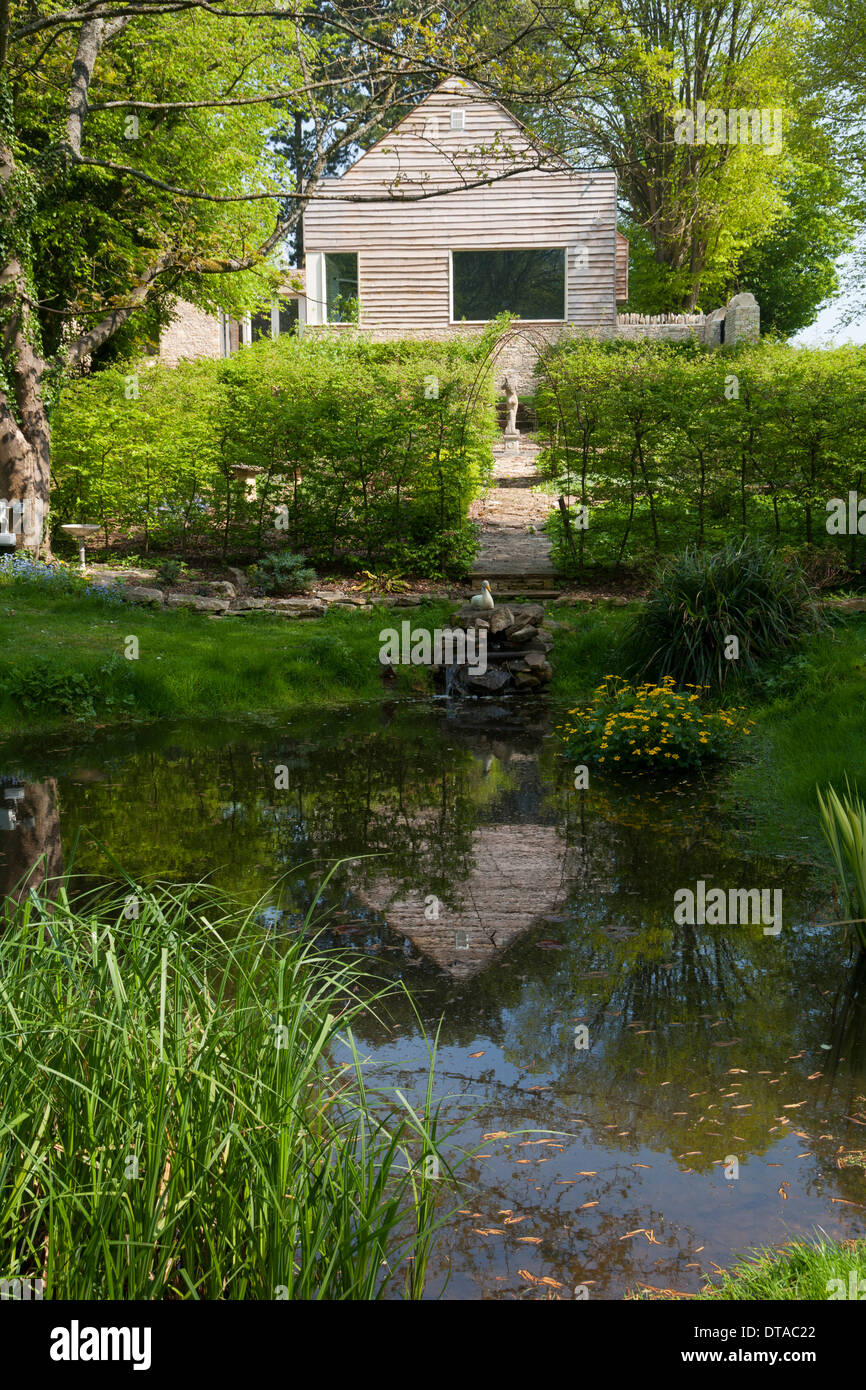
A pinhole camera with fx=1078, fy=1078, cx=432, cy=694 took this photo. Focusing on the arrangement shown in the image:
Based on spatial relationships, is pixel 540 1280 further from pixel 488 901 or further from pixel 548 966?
pixel 488 901

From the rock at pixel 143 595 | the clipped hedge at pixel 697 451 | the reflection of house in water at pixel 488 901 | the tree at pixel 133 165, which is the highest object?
the tree at pixel 133 165

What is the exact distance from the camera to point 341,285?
2777 centimetres

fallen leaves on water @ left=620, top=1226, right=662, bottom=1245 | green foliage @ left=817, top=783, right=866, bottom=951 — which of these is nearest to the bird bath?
green foliage @ left=817, top=783, right=866, bottom=951

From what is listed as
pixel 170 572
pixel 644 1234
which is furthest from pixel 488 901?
pixel 170 572

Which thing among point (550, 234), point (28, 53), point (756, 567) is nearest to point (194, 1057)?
point (756, 567)

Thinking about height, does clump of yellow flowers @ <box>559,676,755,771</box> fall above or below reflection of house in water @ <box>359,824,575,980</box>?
above

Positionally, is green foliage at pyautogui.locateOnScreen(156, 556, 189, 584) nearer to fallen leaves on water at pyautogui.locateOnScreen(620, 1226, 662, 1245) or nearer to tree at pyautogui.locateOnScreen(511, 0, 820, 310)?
fallen leaves on water at pyautogui.locateOnScreen(620, 1226, 662, 1245)

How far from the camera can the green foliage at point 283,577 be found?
1483 cm

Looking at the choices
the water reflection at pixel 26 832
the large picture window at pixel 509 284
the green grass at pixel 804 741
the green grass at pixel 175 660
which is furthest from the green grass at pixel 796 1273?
the large picture window at pixel 509 284

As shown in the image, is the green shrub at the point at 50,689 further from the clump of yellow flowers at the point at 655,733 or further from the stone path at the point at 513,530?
the stone path at the point at 513,530

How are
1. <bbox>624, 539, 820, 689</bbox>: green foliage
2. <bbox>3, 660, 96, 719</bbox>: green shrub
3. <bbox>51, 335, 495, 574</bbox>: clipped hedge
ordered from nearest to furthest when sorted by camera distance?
<bbox>3, 660, 96, 719</bbox>: green shrub
<bbox>624, 539, 820, 689</bbox>: green foliage
<bbox>51, 335, 495, 574</bbox>: clipped hedge

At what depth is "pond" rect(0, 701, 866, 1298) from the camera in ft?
11.1

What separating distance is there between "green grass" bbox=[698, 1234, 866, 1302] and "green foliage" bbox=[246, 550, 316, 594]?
12364mm

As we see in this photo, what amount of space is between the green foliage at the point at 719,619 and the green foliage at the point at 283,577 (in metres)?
5.34
